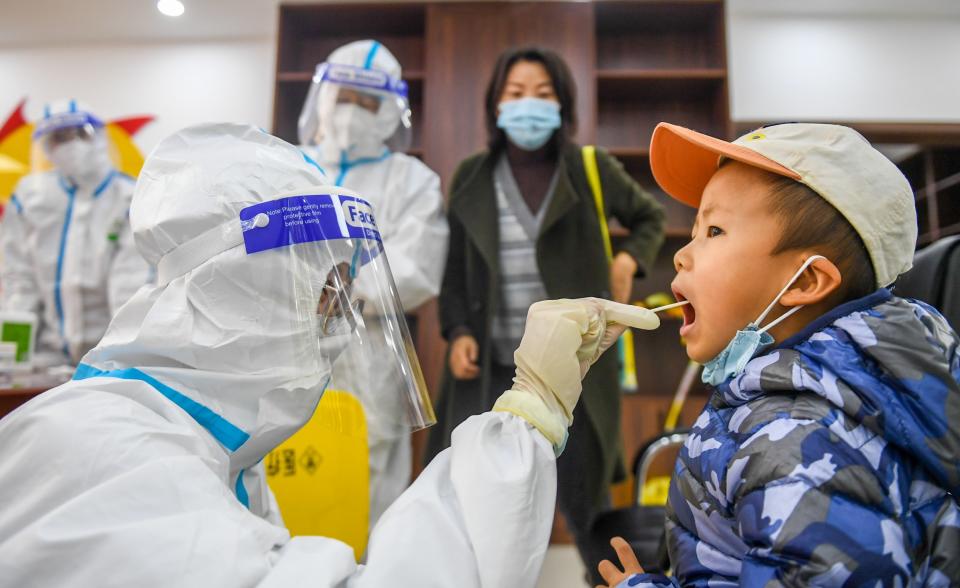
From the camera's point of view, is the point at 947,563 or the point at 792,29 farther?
the point at 792,29

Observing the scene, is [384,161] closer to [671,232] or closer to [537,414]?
[537,414]

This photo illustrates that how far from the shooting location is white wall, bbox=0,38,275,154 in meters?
3.93

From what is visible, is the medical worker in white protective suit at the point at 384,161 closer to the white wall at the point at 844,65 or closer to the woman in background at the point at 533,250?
the woman in background at the point at 533,250

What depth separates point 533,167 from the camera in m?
1.93

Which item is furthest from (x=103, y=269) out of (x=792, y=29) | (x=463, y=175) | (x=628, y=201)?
(x=792, y=29)

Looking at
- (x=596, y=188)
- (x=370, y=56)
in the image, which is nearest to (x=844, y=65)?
(x=596, y=188)

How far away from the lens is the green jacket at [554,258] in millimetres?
1731

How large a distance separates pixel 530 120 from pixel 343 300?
107cm

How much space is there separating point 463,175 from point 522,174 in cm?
17

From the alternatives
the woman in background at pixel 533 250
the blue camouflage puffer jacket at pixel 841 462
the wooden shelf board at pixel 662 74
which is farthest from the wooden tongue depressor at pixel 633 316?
the wooden shelf board at pixel 662 74

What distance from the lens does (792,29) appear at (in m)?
3.79

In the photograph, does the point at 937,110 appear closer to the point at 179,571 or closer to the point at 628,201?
the point at 628,201

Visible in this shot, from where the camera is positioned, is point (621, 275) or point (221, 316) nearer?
point (221, 316)

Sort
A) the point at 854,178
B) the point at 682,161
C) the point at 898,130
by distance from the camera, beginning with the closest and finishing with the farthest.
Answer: the point at 854,178 < the point at 682,161 < the point at 898,130
